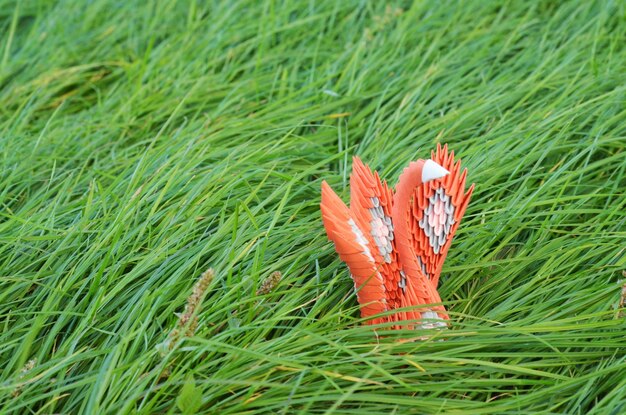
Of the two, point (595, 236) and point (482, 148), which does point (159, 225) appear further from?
point (595, 236)

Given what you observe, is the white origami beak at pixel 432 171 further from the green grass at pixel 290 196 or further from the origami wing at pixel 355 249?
the green grass at pixel 290 196

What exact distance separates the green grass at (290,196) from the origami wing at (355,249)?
0.23 ft

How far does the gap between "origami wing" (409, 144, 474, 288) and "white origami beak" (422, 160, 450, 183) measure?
0.25 feet

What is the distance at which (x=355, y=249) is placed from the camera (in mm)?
1828

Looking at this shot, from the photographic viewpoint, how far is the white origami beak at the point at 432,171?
1.76 m

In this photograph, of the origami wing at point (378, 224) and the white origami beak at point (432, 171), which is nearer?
the white origami beak at point (432, 171)

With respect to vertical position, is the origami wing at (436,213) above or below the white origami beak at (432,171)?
below

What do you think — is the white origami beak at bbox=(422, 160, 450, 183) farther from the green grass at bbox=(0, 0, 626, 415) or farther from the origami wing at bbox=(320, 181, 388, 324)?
the green grass at bbox=(0, 0, 626, 415)

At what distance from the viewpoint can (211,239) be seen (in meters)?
2.14

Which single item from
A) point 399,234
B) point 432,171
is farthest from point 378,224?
point 432,171

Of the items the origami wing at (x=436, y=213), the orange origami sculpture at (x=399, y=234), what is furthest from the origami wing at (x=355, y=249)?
the origami wing at (x=436, y=213)

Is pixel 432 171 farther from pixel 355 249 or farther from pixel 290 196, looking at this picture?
pixel 290 196

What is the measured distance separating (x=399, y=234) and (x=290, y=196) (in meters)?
0.52

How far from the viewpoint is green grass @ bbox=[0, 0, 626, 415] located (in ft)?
5.85
